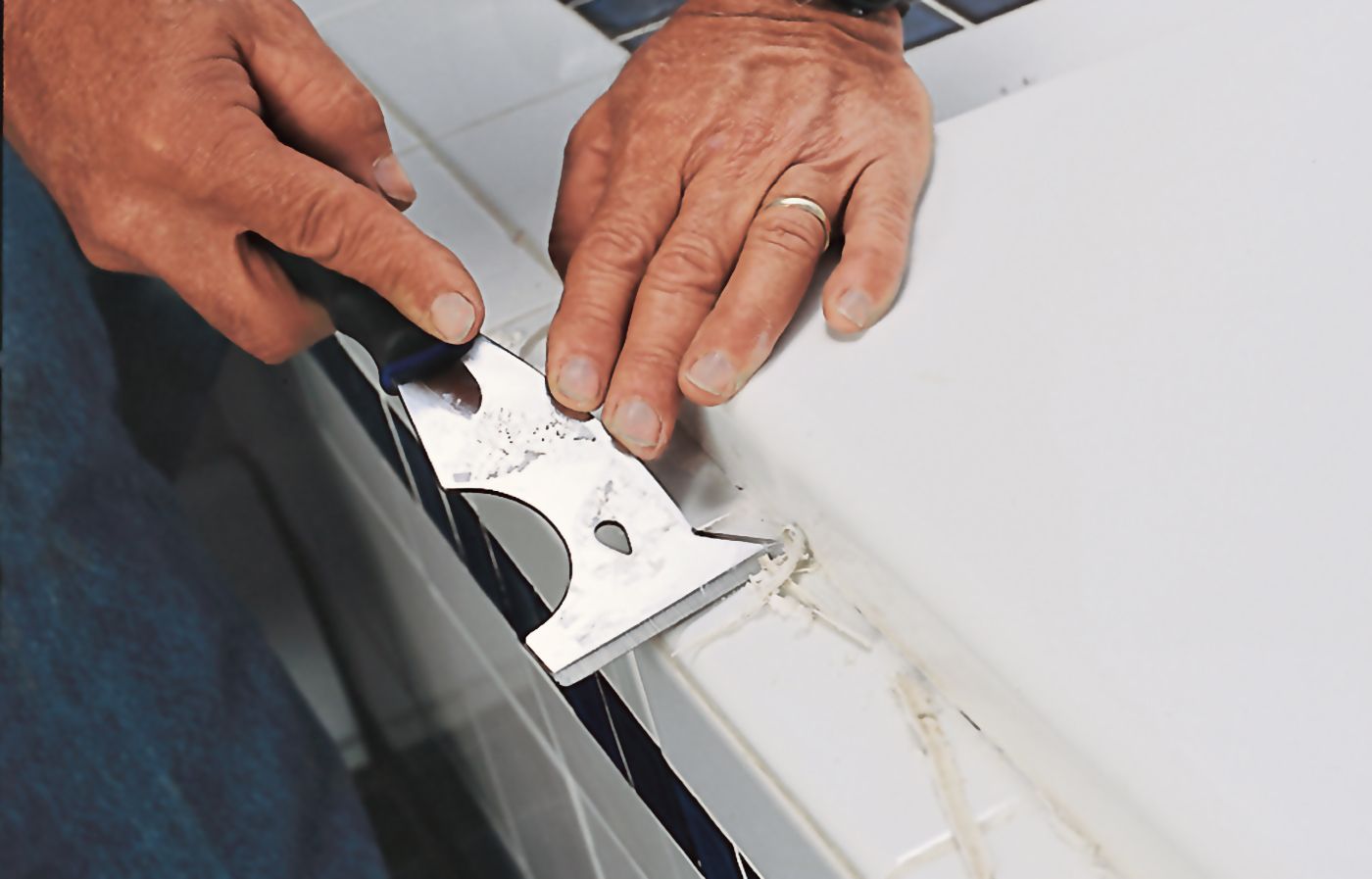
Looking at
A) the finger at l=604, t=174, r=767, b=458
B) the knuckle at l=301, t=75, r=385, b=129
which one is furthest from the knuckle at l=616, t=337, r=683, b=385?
the knuckle at l=301, t=75, r=385, b=129

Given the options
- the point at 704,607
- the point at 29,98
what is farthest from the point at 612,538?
the point at 29,98

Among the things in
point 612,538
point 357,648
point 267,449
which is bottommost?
point 357,648

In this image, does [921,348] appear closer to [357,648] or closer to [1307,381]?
[1307,381]

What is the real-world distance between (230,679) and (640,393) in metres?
0.50

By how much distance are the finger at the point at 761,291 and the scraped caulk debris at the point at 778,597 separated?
53 millimetres

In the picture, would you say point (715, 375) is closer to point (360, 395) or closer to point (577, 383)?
point (577, 383)

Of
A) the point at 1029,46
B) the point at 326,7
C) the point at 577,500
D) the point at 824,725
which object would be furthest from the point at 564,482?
the point at 326,7

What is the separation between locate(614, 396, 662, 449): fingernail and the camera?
0.42 meters

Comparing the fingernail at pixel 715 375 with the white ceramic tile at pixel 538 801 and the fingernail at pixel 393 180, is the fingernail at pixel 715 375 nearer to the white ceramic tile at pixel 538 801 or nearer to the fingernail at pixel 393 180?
the fingernail at pixel 393 180

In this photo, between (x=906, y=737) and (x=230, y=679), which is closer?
(x=906, y=737)

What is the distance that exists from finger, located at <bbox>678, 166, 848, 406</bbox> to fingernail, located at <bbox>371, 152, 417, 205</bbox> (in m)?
0.17

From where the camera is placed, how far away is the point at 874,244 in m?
0.43

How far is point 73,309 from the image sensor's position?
771 millimetres

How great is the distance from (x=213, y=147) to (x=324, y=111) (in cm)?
6
